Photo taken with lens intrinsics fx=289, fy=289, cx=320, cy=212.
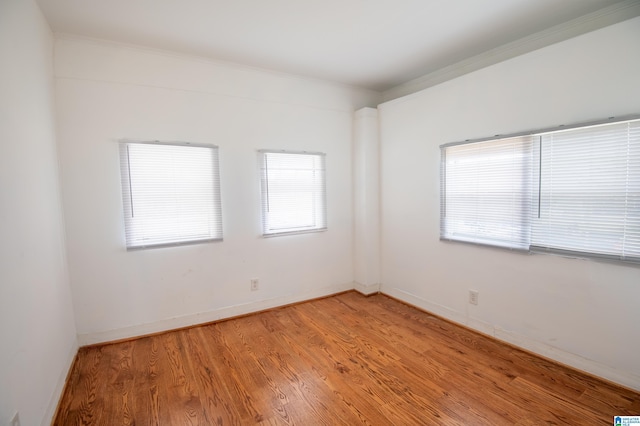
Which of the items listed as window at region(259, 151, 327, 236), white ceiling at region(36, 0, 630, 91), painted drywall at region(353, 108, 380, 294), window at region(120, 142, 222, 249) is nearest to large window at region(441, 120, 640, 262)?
white ceiling at region(36, 0, 630, 91)

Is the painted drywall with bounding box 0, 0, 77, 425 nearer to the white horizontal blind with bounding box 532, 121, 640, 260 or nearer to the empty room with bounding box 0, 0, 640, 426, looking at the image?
the empty room with bounding box 0, 0, 640, 426

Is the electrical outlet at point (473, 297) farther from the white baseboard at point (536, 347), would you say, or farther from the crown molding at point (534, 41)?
the crown molding at point (534, 41)

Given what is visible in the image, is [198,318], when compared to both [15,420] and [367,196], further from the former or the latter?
[367,196]

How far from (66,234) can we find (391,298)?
3.57 m

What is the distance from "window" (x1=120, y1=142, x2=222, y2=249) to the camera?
2768 millimetres

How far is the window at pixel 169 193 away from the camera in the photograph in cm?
277

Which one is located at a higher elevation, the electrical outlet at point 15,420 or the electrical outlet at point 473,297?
the electrical outlet at point 15,420

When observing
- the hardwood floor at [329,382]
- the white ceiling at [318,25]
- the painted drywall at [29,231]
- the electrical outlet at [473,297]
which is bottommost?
the hardwood floor at [329,382]

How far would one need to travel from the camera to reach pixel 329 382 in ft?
7.15

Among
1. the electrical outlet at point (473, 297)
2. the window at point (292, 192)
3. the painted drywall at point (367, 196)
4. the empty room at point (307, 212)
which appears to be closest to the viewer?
the empty room at point (307, 212)

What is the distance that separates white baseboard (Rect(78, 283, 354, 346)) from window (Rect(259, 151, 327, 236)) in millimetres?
844

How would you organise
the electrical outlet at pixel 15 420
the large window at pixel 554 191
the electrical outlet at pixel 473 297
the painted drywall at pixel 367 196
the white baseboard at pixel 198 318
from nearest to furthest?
the electrical outlet at pixel 15 420 → the large window at pixel 554 191 → the white baseboard at pixel 198 318 → the electrical outlet at pixel 473 297 → the painted drywall at pixel 367 196

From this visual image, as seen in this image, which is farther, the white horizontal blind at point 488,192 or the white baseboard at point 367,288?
the white baseboard at point 367,288

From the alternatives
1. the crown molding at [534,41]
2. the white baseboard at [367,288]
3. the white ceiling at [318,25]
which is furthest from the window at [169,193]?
the crown molding at [534,41]
